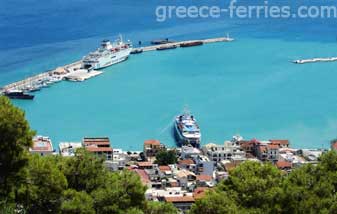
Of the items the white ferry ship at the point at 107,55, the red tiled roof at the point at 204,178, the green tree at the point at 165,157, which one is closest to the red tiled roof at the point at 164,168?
the green tree at the point at 165,157

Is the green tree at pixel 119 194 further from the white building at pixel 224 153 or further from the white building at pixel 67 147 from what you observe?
the white building at pixel 224 153

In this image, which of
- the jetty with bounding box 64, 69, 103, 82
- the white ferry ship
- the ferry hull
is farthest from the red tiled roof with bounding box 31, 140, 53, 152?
the white ferry ship

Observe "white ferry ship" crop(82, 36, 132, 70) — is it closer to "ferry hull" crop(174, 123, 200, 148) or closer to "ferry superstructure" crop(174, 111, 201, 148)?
"ferry superstructure" crop(174, 111, 201, 148)

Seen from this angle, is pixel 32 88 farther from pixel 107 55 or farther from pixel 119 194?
pixel 119 194

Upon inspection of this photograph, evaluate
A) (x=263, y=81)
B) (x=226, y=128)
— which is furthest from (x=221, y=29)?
(x=226, y=128)

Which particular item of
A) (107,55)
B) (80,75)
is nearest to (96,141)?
(80,75)

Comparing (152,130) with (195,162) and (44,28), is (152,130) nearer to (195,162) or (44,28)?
(195,162)
